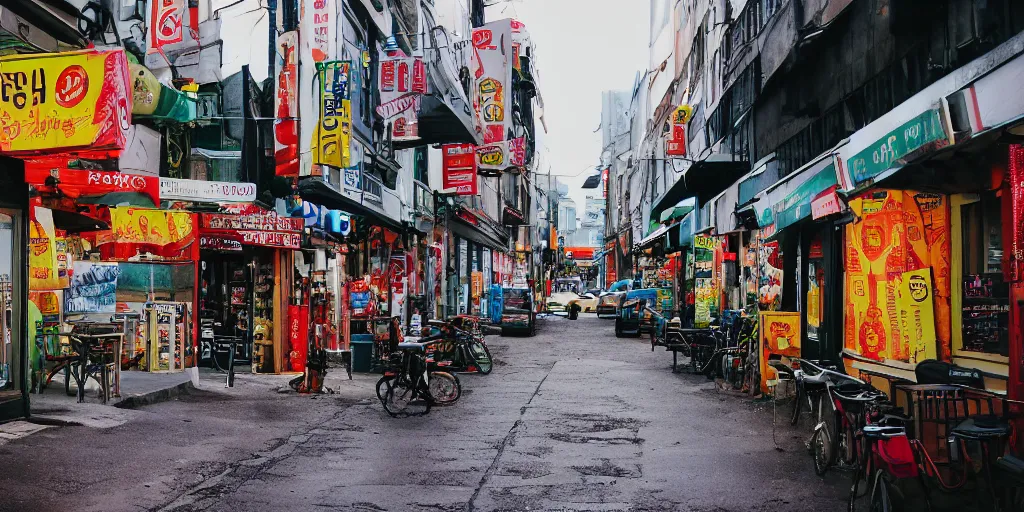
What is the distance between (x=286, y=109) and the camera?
18562 millimetres

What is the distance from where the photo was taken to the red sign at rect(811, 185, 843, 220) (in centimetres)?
1084

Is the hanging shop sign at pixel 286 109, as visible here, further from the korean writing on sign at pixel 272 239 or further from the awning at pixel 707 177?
the awning at pixel 707 177

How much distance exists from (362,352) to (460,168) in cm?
1519

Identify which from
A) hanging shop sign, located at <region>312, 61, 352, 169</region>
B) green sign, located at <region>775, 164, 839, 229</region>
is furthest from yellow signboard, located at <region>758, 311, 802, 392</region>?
hanging shop sign, located at <region>312, 61, 352, 169</region>

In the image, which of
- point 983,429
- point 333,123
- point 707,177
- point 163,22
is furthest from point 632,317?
point 983,429

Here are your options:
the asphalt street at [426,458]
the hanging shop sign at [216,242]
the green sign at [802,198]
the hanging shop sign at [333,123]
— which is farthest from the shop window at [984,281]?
the hanging shop sign at [216,242]

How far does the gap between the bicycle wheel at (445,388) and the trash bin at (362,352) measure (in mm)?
5525

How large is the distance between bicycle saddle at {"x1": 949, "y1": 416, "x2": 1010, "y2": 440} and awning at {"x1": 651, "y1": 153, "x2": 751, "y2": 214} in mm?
15309

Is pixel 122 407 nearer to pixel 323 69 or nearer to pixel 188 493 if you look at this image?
pixel 188 493

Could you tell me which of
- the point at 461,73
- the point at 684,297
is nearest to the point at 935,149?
the point at 684,297

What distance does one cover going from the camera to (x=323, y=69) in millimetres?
18188

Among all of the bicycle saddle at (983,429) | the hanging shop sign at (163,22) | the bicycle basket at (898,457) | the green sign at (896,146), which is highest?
the hanging shop sign at (163,22)

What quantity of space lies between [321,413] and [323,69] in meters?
7.36

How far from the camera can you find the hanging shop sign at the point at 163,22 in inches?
579
